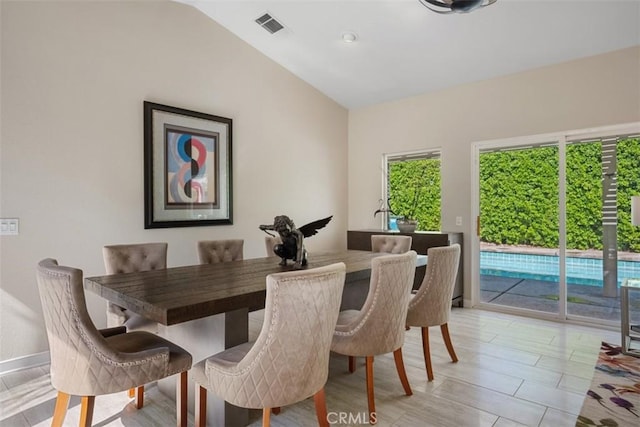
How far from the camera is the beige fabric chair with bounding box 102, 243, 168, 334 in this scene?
2504 millimetres

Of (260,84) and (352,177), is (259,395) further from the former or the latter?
(352,177)

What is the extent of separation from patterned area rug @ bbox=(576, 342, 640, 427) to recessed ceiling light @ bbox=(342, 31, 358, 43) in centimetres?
374

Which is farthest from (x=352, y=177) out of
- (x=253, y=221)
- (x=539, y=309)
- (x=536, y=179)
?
(x=539, y=309)

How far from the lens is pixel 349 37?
13.0 feet

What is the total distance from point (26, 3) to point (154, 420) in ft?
10.9

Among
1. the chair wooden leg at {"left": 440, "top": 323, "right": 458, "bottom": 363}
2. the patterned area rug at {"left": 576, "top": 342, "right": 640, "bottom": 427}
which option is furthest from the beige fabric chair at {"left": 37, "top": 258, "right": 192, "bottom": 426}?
the patterned area rug at {"left": 576, "top": 342, "right": 640, "bottom": 427}

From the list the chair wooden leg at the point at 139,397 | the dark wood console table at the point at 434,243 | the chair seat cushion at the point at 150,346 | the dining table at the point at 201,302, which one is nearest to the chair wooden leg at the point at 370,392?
the dining table at the point at 201,302

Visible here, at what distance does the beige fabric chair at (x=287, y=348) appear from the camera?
1.49 m

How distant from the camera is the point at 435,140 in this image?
4984mm

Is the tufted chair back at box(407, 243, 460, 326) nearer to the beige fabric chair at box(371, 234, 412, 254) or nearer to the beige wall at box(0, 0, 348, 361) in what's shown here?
the beige fabric chair at box(371, 234, 412, 254)

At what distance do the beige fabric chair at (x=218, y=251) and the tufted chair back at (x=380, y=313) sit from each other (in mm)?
1660

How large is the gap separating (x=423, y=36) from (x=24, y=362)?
469 cm

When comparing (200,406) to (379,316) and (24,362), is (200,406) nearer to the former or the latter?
(379,316)

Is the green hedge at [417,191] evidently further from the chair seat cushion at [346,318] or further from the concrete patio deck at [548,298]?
the chair seat cushion at [346,318]
